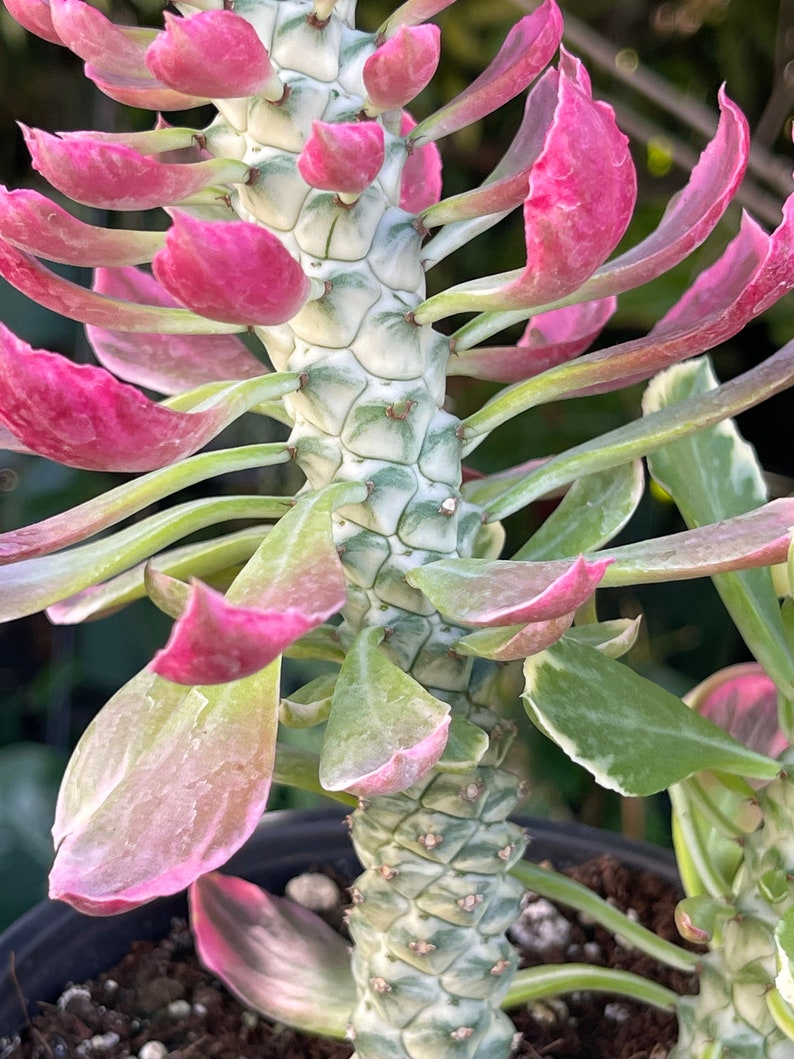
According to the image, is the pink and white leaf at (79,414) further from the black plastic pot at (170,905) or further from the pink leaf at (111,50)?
the black plastic pot at (170,905)

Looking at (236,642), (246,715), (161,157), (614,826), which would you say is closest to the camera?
(236,642)

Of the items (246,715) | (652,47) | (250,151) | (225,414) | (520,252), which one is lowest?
(246,715)

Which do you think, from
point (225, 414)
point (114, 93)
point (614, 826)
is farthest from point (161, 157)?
point (614, 826)

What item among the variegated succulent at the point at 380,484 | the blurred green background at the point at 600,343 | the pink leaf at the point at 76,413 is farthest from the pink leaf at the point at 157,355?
the blurred green background at the point at 600,343

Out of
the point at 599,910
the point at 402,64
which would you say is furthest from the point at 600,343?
the point at 402,64

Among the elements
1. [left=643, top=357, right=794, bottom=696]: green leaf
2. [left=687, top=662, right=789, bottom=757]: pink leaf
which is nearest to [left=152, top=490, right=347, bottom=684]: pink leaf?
[left=643, top=357, right=794, bottom=696]: green leaf

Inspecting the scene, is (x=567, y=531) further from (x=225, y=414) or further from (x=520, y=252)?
(x=520, y=252)
